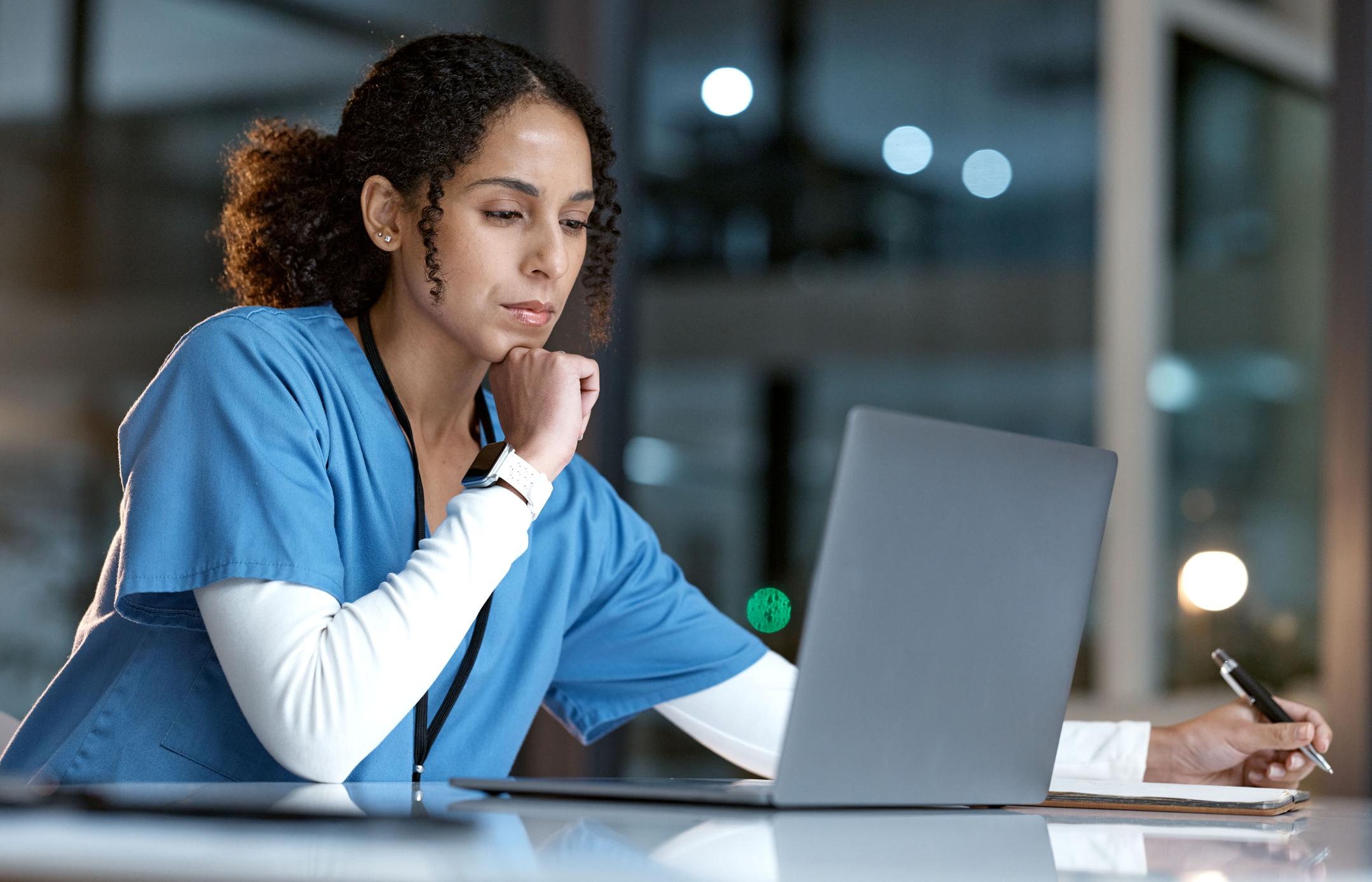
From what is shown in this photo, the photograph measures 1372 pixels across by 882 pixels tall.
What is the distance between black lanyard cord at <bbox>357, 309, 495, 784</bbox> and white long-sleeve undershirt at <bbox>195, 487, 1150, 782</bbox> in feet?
0.40

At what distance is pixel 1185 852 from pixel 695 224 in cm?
585

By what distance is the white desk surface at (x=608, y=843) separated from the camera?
52 centimetres

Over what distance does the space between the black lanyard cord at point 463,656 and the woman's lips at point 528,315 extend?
0.13m

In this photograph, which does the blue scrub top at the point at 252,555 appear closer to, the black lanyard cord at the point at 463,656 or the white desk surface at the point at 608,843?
the black lanyard cord at the point at 463,656

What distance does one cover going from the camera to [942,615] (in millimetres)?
850

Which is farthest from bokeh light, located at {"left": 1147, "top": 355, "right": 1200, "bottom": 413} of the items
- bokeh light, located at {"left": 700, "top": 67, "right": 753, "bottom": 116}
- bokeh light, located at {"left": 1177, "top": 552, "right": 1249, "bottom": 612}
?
bokeh light, located at {"left": 700, "top": 67, "right": 753, "bottom": 116}

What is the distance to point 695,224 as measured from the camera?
21.1 ft

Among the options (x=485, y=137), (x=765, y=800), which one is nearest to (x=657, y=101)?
(x=485, y=137)

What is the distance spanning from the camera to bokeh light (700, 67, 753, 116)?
5773 mm

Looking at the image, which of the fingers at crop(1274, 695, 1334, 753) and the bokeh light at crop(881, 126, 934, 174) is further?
the bokeh light at crop(881, 126, 934, 174)

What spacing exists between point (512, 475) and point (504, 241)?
0.29 m

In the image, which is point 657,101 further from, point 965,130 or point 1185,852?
point 1185,852

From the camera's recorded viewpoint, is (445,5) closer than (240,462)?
No

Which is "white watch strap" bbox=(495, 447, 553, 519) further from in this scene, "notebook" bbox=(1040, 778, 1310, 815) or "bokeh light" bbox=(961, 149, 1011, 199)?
"bokeh light" bbox=(961, 149, 1011, 199)
